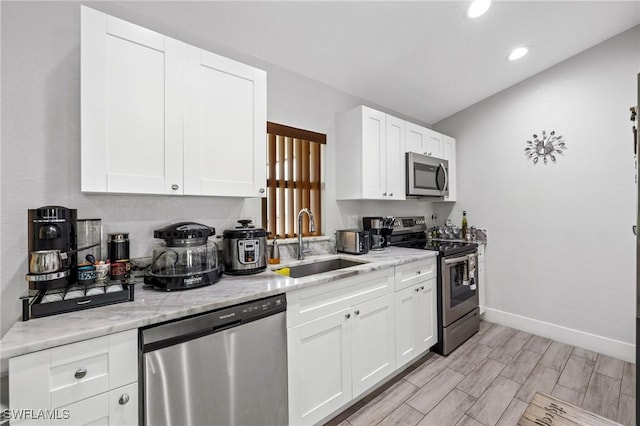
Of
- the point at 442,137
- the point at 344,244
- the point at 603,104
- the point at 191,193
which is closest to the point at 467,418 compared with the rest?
the point at 344,244

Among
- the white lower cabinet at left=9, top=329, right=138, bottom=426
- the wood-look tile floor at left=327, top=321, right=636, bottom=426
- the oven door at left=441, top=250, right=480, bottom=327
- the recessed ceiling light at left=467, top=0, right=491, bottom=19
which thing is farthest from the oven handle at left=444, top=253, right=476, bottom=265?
the white lower cabinet at left=9, top=329, right=138, bottom=426

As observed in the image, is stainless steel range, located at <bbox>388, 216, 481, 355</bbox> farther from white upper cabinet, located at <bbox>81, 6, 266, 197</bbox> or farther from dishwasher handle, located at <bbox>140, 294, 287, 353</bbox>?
white upper cabinet, located at <bbox>81, 6, 266, 197</bbox>

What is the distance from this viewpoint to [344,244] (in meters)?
2.48

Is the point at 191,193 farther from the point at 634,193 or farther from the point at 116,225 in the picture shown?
the point at 634,193

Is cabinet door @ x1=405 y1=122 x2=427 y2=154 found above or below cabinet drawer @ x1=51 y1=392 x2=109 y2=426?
above

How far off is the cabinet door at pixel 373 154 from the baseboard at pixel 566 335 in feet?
7.12

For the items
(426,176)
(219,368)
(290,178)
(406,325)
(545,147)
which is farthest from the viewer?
(426,176)

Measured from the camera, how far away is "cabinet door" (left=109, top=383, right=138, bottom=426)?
3.16 feet

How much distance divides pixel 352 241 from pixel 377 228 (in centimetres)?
42

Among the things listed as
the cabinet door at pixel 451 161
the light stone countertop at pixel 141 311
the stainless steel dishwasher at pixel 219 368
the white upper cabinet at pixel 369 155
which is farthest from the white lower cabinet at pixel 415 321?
the cabinet door at pixel 451 161

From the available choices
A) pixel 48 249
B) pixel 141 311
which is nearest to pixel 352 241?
pixel 141 311

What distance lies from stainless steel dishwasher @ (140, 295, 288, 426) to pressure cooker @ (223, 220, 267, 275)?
1.21 ft

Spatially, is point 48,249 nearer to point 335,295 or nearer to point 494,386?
point 335,295

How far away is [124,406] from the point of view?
0.98 m
